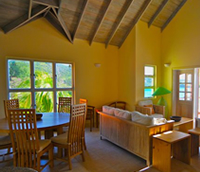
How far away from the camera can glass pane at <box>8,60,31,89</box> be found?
390 centimetres

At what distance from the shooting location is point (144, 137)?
2.62 m

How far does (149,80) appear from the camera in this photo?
5.50 meters

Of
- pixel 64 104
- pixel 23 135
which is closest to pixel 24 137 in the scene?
pixel 23 135

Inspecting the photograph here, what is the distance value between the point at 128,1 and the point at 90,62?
219 centimetres

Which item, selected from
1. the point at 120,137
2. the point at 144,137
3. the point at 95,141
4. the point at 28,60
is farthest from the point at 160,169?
the point at 28,60

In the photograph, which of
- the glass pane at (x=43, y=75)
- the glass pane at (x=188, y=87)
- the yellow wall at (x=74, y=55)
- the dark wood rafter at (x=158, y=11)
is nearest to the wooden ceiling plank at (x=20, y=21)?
the yellow wall at (x=74, y=55)

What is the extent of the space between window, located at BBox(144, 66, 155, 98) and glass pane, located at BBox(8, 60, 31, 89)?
3.92 metres

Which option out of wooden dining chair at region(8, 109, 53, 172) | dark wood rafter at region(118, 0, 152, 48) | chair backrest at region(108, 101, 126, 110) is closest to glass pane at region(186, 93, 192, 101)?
chair backrest at region(108, 101, 126, 110)

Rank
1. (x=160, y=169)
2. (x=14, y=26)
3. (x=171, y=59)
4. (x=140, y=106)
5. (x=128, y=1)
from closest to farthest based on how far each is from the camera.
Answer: (x=160, y=169)
(x=14, y=26)
(x=128, y=1)
(x=140, y=106)
(x=171, y=59)

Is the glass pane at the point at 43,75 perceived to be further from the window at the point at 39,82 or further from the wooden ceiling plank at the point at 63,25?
the wooden ceiling plank at the point at 63,25

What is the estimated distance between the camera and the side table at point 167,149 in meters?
2.36

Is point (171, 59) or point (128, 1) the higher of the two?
point (128, 1)

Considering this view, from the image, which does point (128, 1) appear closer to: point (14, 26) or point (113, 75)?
point (113, 75)

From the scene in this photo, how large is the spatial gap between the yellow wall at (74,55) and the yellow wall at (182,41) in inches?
75.6
